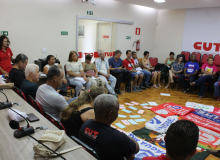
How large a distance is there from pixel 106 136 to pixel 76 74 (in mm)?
3761

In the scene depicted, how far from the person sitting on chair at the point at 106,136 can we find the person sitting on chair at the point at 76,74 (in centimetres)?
341

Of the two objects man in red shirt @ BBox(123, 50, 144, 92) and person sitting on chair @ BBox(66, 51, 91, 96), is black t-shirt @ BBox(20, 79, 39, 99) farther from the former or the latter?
man in red shirt @ BBox(123, 50, 144, 92)

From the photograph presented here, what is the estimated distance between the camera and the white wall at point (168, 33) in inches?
331

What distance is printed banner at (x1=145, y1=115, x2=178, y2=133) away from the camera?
3.64 metres

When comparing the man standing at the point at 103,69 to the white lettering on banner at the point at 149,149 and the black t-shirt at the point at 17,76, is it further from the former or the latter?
the white lettering on banner at the point at 149,149

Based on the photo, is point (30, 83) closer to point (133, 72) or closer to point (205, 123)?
point (205, 123)

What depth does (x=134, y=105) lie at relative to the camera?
506cm

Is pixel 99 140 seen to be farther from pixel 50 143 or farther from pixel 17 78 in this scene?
pixel 17 78

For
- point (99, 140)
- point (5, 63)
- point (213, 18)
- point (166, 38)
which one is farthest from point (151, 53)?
point (99, 140)

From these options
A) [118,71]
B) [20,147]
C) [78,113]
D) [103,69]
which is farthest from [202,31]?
[20,147]

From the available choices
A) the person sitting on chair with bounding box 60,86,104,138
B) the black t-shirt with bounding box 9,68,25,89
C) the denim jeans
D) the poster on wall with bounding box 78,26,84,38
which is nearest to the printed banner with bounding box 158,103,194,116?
the denim jeans

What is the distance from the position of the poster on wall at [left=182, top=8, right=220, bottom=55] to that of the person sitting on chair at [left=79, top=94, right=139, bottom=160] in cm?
718

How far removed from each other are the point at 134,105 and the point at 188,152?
3.82 metres

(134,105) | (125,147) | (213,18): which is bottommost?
(134,105)
